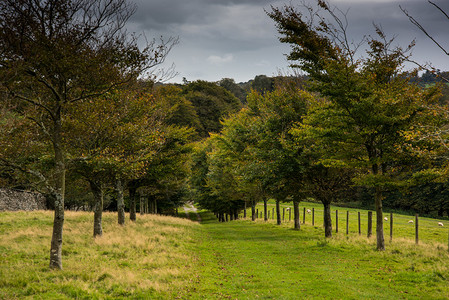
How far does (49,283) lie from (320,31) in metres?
18.5

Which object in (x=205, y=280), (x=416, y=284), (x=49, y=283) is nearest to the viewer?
(x=49, y=283)

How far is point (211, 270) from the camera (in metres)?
13.6

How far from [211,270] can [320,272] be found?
15.2ft

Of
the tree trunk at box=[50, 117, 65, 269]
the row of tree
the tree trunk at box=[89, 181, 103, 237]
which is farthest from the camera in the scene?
the tree trunk at box=[89, 181, 103, 237]

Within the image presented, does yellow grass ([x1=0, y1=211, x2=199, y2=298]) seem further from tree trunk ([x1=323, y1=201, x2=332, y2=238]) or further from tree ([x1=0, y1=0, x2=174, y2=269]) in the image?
tree trunk ([x1=323, y1=201, x2=332, y2=238])

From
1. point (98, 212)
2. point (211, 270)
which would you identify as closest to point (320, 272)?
point (211, 270)

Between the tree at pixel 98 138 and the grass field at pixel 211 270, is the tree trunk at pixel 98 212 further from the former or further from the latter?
the grass field at pixel 211 270

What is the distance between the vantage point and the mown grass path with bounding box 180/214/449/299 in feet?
33.6

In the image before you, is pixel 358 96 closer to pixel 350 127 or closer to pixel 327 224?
pixel 350 127

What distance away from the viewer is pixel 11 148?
37.2 feet

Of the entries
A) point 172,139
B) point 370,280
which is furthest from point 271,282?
point 172,139

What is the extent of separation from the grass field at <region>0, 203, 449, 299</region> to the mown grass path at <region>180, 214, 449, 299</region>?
3 cm

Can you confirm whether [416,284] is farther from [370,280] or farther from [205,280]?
[205,280]

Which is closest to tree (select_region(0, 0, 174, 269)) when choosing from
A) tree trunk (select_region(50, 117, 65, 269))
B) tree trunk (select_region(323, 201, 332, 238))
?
tree trunk (select_region(50, 117, 65, 269))
